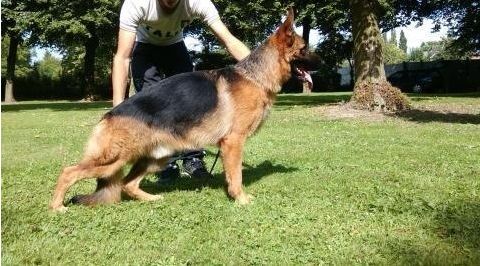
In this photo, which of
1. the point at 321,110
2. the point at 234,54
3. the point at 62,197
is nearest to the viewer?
the point at 62,197

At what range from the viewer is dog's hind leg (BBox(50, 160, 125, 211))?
17.2 ft

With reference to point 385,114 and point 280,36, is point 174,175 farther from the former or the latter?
point 385,114

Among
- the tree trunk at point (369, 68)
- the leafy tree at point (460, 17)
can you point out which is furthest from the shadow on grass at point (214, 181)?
the leafy tree at point (460, 17)

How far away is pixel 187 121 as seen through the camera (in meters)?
5.56

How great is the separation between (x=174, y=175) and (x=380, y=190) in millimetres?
2865

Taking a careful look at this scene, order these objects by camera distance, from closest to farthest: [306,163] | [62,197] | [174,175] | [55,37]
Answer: [62,197]
[174,175]
[306,163]
[55,37]

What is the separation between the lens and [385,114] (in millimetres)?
16047

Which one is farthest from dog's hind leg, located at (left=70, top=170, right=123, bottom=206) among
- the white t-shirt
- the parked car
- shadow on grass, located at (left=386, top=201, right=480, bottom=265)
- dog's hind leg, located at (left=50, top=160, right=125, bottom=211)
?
the parked car

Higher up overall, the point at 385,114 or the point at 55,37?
the point at 55,37

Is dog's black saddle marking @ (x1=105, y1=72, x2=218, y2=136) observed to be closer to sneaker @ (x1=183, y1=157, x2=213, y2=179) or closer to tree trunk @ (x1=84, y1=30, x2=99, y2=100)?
sneaker @ (x1=183, y1=157, x2=213, y2=179)

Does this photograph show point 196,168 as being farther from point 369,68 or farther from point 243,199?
point 369,68

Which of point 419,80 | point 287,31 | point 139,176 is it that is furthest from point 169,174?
point 419,80

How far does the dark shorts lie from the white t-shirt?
11 cm

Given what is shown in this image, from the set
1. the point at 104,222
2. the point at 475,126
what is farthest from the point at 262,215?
the point at 475,126
